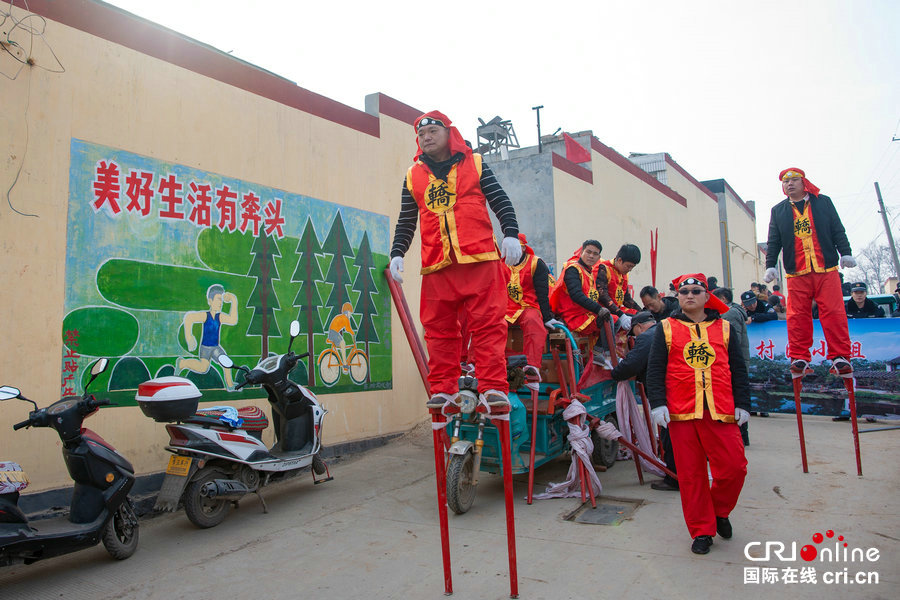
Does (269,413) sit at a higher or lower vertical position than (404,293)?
lower

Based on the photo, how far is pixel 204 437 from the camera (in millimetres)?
4805

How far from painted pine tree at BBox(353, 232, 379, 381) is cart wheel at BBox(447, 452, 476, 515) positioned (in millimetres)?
3086

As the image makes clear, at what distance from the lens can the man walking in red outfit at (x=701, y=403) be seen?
3.72 metres

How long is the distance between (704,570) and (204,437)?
12.3 feet

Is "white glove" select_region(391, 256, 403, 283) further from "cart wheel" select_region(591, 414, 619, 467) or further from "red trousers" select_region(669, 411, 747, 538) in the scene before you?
"cart wheel" select_region(591, 414, 619, 467)

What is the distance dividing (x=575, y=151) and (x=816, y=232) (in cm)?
969

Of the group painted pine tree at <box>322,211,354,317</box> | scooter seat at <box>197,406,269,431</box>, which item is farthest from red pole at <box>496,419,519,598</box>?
painted pine tree at <box>322,211,354,317</box>

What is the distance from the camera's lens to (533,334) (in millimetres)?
5730

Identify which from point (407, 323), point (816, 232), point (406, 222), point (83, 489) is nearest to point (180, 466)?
point (83, 489)

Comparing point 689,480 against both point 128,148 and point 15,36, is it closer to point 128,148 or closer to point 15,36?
point 128,148

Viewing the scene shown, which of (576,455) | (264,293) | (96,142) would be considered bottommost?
(576,455)

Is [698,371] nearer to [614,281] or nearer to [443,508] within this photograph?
[443,508]

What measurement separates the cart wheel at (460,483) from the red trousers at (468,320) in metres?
1.31

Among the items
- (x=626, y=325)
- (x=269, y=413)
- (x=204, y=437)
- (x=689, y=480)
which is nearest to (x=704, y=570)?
(x=689, y=480)
